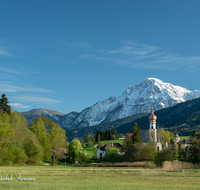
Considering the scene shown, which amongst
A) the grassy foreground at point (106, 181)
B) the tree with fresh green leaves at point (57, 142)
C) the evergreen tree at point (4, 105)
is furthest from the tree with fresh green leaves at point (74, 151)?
the grassy foreground at point (106, 181)

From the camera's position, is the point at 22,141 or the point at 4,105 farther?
the point at 4,105

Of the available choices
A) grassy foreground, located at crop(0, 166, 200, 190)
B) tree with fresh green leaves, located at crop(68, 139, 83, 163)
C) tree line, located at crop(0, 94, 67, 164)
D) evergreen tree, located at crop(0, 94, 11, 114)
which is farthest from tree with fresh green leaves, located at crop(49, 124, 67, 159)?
grassy foreground, located at crop(0, 166, 200, 190)

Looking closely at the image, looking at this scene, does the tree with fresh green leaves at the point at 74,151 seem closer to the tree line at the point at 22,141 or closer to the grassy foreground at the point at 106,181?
the tree line at the point at 22,141

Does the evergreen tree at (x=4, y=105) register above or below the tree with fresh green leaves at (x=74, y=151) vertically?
above

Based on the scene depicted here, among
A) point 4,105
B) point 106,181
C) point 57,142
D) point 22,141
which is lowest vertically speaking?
point 106,181

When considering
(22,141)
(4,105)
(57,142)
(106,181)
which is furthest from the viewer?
(57,142)

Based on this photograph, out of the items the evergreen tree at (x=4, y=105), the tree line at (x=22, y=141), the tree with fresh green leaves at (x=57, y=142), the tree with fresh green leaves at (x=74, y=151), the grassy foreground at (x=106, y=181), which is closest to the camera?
the grassy foreground at (x=106, y=181)

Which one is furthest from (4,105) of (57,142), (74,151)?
(74,151)

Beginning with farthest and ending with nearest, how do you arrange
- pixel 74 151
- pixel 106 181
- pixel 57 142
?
pixel 57 142
pixel 74 151
pixel 106 181

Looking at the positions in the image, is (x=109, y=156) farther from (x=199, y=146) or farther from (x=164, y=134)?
(x=164, y=134)

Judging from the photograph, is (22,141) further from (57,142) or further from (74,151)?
(74,151)

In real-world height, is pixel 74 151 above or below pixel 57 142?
below

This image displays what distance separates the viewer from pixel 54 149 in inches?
4053

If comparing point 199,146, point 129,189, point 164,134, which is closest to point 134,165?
point 199,146
